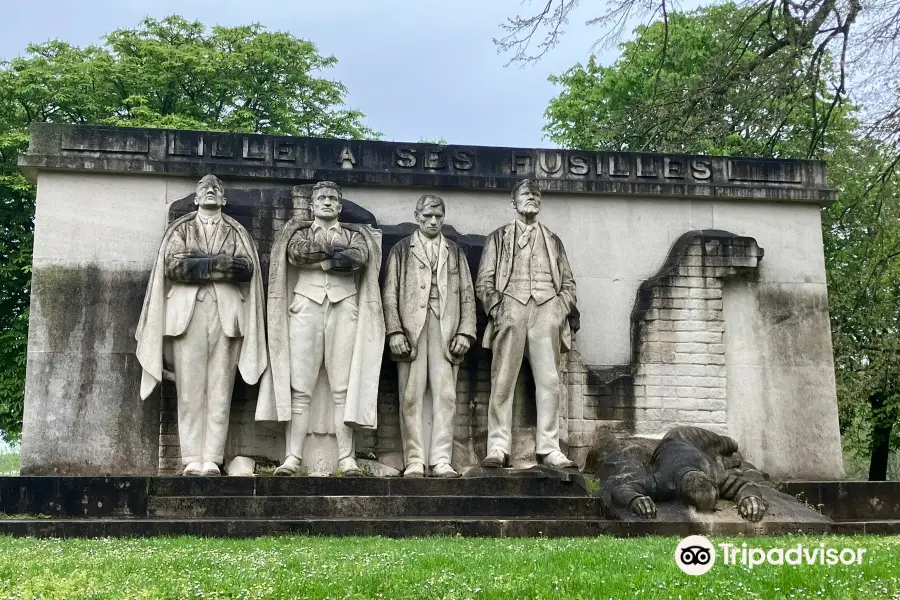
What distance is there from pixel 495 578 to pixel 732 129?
36.1 ft

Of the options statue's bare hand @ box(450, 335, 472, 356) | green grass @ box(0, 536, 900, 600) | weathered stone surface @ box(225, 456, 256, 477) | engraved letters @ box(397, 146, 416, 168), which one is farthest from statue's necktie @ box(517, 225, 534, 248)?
green grass @ box(0, 536, 900, 600)

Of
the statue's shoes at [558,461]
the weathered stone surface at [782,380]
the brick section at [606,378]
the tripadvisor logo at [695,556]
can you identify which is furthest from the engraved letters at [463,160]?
the tripadvisor logo at [695,556]

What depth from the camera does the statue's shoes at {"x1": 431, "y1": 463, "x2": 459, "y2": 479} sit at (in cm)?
1278

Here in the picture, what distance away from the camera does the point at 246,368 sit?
41.9ft

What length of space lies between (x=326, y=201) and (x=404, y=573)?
5.92 m

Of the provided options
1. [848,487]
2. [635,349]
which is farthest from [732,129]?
[848,487]

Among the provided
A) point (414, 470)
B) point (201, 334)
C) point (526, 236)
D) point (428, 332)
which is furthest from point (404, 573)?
point (526, 236)

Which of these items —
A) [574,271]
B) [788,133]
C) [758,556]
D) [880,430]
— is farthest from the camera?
[788,133]

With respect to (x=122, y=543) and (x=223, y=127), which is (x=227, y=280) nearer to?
(x=122, y=543)

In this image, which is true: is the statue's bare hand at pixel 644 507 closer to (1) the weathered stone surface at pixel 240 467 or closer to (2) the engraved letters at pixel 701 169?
(1) the weathered stone surface at pixel 240 467

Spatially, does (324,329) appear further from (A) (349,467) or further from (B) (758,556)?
(B) (758,556)

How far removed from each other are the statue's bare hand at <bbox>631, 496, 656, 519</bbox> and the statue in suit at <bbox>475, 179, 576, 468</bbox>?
1403 millimetres

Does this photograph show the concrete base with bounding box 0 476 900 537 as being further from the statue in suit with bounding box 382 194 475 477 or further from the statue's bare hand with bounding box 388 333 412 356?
the statue's bare hand with bounding box 388 333 412 356

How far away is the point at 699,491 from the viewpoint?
465 inches
